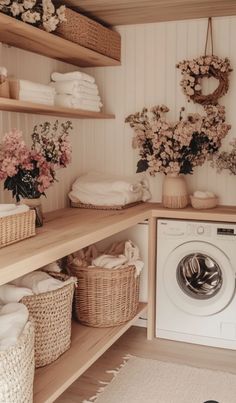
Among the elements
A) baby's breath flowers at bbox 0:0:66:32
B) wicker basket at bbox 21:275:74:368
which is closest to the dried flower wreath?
baby's breath flowers at bbox 0:0:66:32

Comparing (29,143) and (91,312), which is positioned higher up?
(29,143)

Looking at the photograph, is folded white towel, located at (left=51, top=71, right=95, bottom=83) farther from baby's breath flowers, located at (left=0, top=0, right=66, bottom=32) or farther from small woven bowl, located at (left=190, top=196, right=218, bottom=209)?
small woven bowl, located at (left=190, top=196, right=218, bottom=209)

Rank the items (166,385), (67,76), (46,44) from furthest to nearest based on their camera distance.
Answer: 1. (67,76)
2. (46,44)
3. (166,385)

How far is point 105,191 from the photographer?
3.37 meters

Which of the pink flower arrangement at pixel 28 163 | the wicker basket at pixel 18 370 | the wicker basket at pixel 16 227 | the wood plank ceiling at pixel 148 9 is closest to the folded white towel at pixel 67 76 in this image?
the wood plank ceiling at pixel 148 9

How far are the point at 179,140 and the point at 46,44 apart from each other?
103 centimetres

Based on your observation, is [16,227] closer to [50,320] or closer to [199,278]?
[50,320]

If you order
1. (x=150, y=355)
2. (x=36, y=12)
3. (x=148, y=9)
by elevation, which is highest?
(x=148, y=9)

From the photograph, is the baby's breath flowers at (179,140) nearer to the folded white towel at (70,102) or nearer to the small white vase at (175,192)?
the small white vase at (175,192)

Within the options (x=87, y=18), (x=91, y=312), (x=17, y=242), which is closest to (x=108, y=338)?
(x=91, y=312)

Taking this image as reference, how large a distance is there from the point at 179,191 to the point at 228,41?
1092 millimetres

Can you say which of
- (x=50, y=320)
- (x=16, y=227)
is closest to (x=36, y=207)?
(x=16, y=227)

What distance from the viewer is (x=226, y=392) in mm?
2619

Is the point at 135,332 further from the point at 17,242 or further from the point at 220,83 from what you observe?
the point at 220,83
